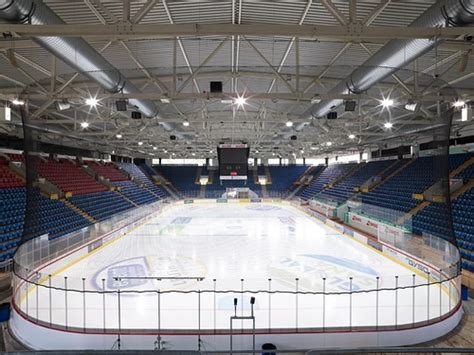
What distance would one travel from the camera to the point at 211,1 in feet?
19.5

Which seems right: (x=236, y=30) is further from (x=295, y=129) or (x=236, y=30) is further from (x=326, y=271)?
(x=295, y=129)

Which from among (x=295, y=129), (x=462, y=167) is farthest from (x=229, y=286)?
(x=462, y=167)

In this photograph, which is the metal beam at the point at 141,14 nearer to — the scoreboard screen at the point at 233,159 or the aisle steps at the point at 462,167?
the scoreboard screen at the point at 233,159

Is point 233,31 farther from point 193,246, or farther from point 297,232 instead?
point 297,232

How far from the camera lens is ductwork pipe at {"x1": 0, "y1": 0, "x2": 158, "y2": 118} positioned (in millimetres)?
4377

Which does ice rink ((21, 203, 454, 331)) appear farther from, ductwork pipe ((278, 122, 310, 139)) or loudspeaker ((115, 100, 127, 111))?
ductwork pipe ((278, 122, 310, 139))

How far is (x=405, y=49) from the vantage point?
5.95 meters

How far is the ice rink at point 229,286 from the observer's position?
610cm

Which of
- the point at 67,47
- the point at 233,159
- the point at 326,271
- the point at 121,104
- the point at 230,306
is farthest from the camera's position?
the point at 233,159

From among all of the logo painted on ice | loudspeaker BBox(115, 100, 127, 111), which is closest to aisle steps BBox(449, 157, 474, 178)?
the logo painted on ice

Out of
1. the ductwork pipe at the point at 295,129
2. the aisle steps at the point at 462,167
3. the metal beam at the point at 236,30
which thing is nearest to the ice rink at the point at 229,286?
the metal beam at the point at 236,30

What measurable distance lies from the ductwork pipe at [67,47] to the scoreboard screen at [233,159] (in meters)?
7.64

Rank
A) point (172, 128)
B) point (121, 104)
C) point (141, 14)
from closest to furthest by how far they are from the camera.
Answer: point (141, 14) → point (121, 104) → point (172, 128)

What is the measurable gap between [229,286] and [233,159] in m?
10.5
